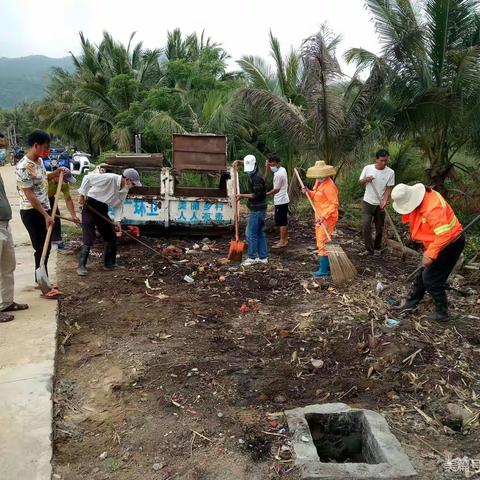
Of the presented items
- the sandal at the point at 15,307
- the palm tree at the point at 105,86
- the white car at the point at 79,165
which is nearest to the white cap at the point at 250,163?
the sandal at the point at 15,307

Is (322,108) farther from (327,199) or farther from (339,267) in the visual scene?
(339,267)

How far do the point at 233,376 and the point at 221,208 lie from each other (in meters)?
4.57

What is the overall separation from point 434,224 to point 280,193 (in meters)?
3.54

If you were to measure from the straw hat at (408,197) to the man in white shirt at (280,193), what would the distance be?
3009mm

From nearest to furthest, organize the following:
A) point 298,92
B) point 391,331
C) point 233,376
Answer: point 233,376 < point 391,331 < point 298,92

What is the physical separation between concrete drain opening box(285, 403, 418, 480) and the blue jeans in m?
3.70

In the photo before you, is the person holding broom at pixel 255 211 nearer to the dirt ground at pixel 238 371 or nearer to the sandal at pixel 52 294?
the dirt ground at pixel 238 371

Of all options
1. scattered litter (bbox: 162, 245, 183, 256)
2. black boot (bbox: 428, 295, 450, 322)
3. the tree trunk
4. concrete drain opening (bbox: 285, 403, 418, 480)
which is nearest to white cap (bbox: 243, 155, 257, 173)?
scattered litter (bbox: 162, 245, 183, 256)

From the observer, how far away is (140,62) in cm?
2175

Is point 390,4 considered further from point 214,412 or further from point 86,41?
point 86,41

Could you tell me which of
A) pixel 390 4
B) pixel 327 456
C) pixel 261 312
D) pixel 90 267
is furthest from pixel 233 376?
pixel 390 4

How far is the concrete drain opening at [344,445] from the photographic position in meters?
2.58

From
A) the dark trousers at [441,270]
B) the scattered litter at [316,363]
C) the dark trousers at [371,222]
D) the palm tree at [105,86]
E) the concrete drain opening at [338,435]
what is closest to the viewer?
the concrete drain opening at [338,435]

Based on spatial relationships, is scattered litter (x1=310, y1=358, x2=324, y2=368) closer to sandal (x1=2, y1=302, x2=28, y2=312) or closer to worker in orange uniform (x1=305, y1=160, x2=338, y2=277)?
worker in orange uniform (x1=305, y1=160, x2=338, y2=277)
